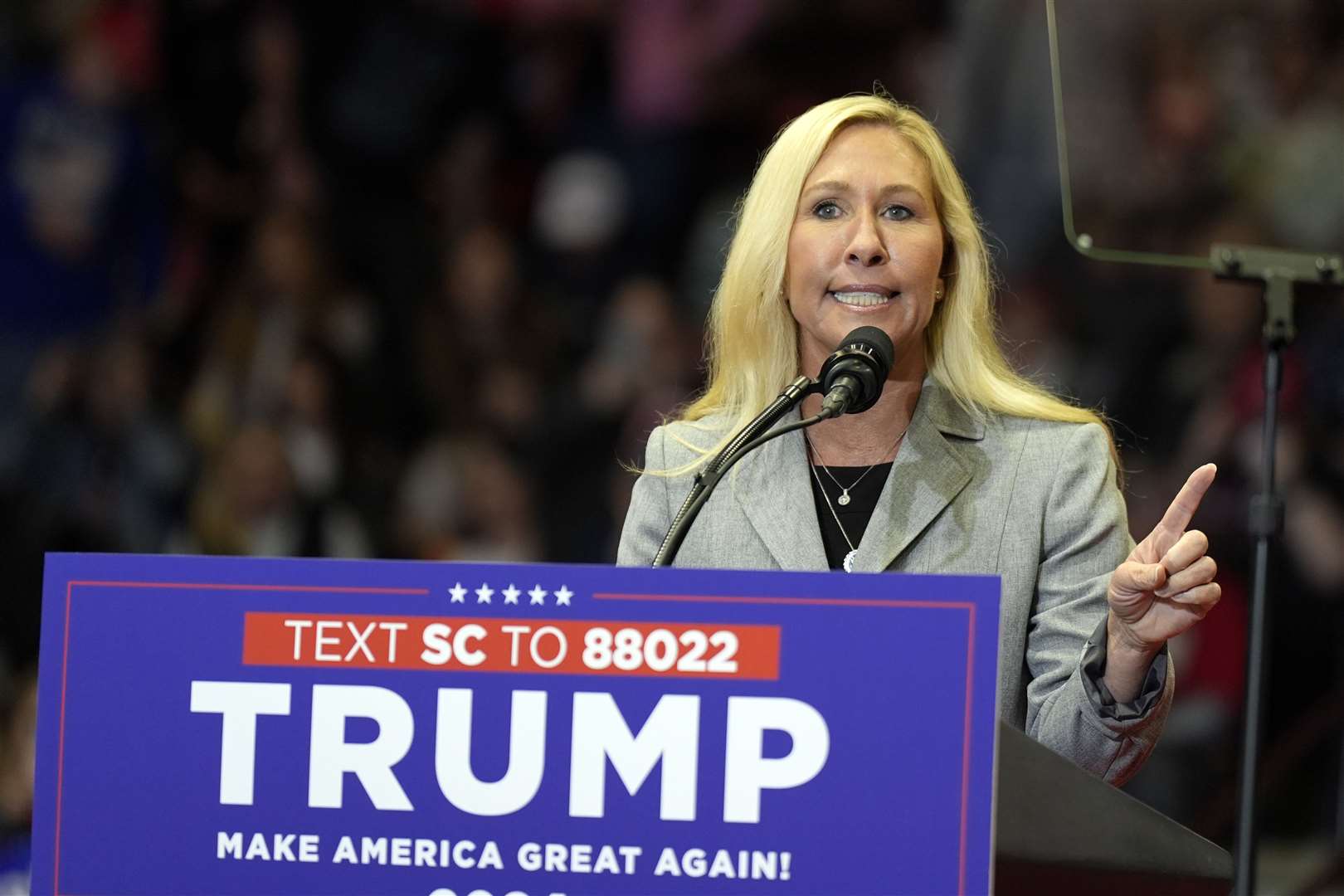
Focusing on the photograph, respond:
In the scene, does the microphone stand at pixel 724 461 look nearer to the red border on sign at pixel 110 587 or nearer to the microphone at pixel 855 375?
the microphone at pixel 855 375

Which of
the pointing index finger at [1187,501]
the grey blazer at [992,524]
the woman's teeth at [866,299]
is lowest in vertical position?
the pointing index finger at [1187,501]

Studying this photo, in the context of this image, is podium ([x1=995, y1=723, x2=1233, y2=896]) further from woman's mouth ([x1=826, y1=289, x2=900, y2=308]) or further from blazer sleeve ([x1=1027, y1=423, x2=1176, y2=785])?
woman's mouth ([x1=826, y1=289, x2=900, y2=308])

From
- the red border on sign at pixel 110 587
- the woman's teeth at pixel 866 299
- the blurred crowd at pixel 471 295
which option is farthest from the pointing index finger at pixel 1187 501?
the blurred crowd at pixel 471 295

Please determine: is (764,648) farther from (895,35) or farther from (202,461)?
(202,461)

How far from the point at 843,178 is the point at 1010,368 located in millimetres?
383

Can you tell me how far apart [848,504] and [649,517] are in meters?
0.27

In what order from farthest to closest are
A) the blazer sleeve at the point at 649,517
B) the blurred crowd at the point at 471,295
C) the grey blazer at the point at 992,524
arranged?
the blurred crowd at the point at 471,295
the blazer sleeve at the point at 649,517
the grey blazer at the point at 992,524

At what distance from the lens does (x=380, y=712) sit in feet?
3.86

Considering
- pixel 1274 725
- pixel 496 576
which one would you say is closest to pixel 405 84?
pixel 1274 725

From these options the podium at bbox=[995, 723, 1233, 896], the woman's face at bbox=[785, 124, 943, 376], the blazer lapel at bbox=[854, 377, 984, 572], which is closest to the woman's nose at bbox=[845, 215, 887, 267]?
the woman's face at bbox=[785, 124, 943, 376]

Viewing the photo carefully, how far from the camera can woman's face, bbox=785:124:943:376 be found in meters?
1.96

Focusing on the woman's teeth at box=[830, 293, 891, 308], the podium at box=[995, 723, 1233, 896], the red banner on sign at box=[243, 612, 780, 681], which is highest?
the woman's teeth at box=[830, 293, 891, 308]

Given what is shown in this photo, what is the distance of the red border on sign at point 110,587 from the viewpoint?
1.19 metres

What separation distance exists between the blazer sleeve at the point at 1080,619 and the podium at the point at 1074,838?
0.33 m
